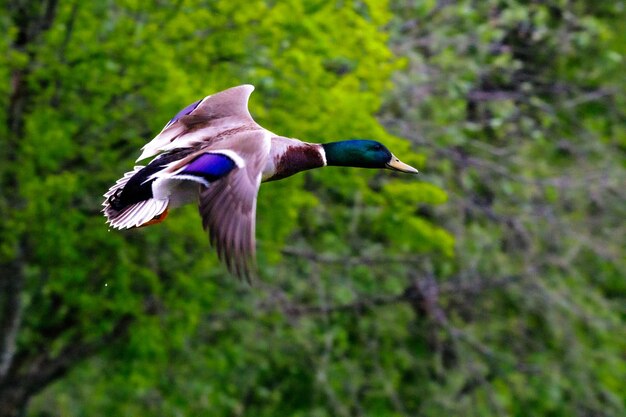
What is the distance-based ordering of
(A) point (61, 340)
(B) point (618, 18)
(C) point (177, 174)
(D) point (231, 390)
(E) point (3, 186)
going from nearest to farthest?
1. (C) point (177, 174)
2. (E) point (3, 186)
3. (A) point (61, 340)
4. (D) point (231, 390)
5. (B) point (618, 18)

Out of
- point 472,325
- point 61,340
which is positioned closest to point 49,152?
point 61,340

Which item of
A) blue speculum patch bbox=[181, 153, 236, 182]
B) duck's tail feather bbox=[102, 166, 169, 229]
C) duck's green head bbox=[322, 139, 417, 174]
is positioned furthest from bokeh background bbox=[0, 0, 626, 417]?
blue speculum patch bbox=[181, 153, 236, 182]

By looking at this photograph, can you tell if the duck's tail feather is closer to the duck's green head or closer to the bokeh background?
the duck's green head

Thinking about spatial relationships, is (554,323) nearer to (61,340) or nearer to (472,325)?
(472,325)

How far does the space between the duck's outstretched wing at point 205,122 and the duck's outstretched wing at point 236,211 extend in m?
0.97

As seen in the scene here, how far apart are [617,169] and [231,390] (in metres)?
4.42

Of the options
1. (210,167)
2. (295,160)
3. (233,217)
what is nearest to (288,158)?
(295,160)

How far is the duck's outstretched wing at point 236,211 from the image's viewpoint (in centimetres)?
615

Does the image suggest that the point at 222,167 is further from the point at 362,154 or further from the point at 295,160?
the point at 362,154

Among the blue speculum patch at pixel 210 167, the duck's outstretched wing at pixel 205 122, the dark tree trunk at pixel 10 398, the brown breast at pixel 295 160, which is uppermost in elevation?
the blue speculum patch at pixel 210 167

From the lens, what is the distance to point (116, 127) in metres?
11.5

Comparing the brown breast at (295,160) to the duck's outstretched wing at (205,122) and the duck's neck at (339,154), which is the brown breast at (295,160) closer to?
the duck's neck at (339,154)

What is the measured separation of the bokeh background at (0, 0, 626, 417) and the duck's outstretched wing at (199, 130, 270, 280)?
373 cm

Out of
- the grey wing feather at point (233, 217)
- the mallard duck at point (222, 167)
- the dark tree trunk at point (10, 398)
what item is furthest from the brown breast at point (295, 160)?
the dark tree trunk at point (10, 398)
